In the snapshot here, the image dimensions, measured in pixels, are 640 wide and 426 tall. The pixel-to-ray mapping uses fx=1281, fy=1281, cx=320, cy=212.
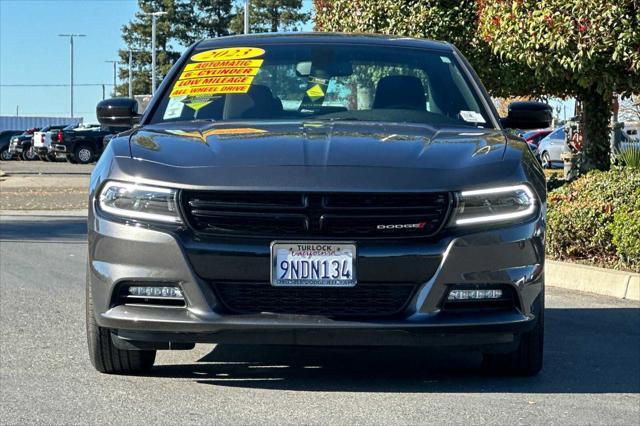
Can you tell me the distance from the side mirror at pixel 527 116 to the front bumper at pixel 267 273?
1.63 metres

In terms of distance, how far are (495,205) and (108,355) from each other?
1945 millimetres

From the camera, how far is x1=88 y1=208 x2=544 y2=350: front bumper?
5270 millimetres

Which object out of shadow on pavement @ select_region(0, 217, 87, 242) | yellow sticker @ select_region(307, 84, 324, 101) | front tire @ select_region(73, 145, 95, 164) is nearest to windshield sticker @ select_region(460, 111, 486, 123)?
yellow sticker @ select_region(307, 84, 324, 101)

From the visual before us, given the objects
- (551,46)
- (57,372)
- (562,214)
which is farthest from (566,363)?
A: (551,46)

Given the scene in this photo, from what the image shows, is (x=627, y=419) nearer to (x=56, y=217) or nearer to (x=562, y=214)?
(x=562, y=214)

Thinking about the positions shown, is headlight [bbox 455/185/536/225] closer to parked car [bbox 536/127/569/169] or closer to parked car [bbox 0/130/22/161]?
parked car [bbox 536/127/569/169]

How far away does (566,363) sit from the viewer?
6738 millimetres

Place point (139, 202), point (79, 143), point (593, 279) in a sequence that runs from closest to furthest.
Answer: point (139, 202) → point (593, 279) → point (79, 143)

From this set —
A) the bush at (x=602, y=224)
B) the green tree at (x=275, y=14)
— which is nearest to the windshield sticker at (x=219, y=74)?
the bush at (x=602, y=224)

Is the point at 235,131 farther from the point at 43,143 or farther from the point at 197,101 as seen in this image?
the point at 43,143

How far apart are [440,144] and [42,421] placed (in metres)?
2.10

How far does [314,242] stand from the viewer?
5258 mm

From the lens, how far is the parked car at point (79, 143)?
46594 mm

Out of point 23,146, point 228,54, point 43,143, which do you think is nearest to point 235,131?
point 228,54
